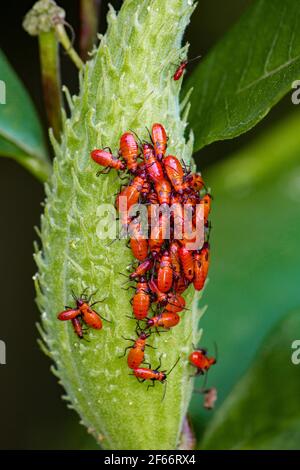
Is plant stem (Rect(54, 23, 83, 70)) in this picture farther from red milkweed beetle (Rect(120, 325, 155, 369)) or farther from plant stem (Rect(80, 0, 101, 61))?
red milkweed beetle (Rect(120, 325, 155, 369))

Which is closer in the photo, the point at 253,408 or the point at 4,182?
the point at 253,408

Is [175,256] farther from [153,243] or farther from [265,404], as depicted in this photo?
[265,404]

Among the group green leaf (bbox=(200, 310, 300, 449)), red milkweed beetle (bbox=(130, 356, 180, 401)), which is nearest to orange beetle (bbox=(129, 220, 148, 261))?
red milkweed beetle (bbox=(130, 356, 180, 401))

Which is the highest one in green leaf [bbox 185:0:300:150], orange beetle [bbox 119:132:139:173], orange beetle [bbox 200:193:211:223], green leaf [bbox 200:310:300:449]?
green leaf [bbox 185:0:300:150]

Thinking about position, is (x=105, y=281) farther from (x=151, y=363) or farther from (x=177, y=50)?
(x=177, y=50)

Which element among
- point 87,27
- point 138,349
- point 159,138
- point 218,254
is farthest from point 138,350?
point 218,254
